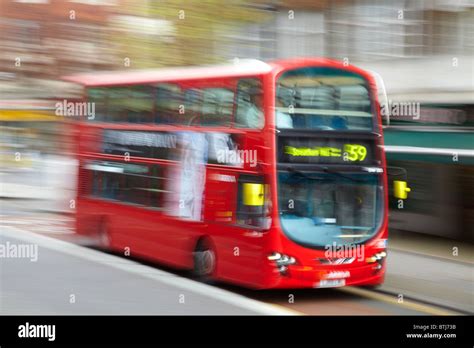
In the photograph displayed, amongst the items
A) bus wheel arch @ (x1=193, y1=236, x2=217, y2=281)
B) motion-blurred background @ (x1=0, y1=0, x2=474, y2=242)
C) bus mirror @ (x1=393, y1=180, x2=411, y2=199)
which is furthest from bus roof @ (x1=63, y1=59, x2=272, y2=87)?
bus mirror @ (x1=393, y1=180, x2=411, y2=199)

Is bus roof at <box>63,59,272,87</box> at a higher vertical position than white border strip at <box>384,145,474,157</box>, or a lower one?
higher

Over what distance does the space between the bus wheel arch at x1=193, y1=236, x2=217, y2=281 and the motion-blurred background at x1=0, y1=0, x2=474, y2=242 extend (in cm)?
497

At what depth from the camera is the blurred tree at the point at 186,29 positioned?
71.3 ft

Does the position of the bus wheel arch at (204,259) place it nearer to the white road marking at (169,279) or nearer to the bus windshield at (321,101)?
the white road marking at (169,279)

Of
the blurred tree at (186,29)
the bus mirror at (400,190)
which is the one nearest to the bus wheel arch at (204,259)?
the bus mirror at (400,190)

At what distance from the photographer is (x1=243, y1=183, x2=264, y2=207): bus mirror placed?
11938mm

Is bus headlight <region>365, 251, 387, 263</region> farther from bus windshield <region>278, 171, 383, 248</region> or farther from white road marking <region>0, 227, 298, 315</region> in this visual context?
white road marking <region>0, 227, 298, 315</region>

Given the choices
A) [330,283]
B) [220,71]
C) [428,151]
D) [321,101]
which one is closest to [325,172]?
[321,101]

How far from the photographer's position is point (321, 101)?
1212 centimetres

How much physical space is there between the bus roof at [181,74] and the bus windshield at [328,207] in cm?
149

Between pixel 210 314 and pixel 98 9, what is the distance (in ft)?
51.9

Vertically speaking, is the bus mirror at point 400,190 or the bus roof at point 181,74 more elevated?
the bus roof at point 181,74

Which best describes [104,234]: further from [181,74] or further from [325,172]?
[325,172]

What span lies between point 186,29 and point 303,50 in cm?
405
